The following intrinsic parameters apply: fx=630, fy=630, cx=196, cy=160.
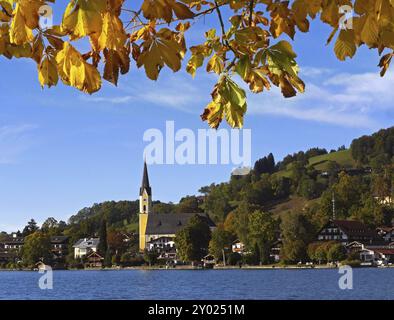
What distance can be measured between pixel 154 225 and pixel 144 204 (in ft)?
19.1

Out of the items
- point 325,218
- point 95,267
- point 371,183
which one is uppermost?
point 371,183

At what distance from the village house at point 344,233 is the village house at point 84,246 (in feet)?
154

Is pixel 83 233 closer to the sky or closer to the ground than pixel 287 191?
closer to the ground

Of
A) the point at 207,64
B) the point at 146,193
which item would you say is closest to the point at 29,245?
the point at 146,193

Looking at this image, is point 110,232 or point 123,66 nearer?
point 123,66

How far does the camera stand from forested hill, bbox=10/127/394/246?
4804 inches

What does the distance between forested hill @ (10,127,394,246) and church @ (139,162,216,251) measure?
10.5 metres

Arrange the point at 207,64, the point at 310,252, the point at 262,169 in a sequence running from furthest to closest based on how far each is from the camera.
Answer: the point at 262,169 < the point at 310,252 < the point at 207,64

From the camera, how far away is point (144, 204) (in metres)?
132

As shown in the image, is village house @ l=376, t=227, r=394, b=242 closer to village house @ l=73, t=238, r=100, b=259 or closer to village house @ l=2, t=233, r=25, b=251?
village house @ l=73, t=238, r=100, b=259

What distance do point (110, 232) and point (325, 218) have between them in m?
41.4

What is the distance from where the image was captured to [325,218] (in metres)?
→ 110

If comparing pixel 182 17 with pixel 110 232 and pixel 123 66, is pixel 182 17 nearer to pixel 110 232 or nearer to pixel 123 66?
pixel 123 66

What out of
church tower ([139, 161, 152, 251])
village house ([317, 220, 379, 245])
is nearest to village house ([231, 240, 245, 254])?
village house ([317, 220, 379, 245])
